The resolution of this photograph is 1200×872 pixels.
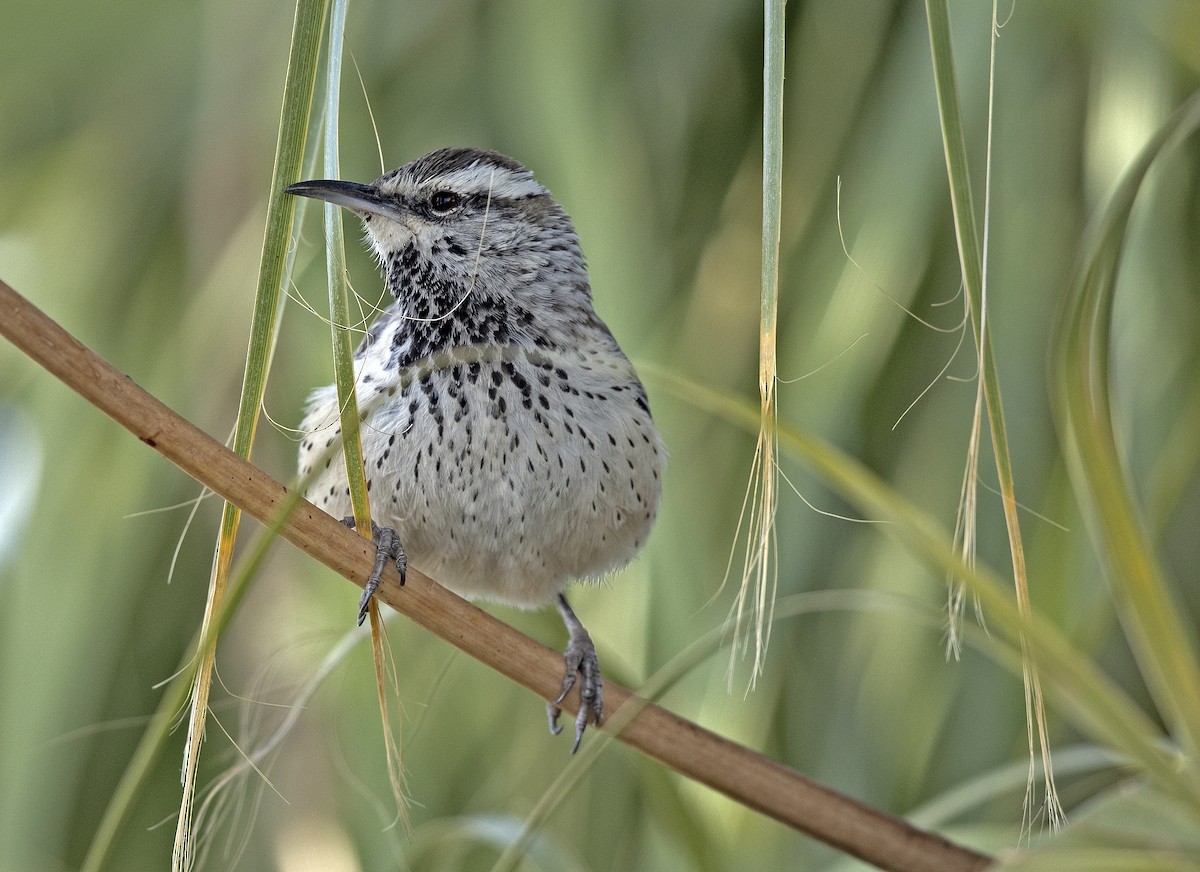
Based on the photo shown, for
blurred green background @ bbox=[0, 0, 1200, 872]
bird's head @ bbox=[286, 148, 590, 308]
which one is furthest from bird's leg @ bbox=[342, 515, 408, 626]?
blurred green background @ bbox=[0, 0, 1200, 872]

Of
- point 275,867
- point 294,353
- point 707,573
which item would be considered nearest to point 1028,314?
point 707,573

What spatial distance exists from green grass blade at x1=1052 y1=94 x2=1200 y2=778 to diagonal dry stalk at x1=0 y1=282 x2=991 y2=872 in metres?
0.24

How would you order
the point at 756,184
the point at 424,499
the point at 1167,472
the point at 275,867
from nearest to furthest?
the point at 1167,472, the point at 424,499, the point at 756,184, the point at 275,867

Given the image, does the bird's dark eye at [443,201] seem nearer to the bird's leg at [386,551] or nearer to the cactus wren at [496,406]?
the cactus wren at [496,406]

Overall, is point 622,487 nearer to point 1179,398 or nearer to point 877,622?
point 877,622

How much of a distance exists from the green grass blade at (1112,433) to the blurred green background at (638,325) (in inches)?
37.7

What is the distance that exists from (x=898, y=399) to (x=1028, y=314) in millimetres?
219

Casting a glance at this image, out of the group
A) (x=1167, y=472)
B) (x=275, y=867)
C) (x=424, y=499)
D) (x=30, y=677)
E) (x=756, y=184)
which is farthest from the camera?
(x=275, y=867)

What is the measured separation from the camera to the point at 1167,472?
125 centimetres

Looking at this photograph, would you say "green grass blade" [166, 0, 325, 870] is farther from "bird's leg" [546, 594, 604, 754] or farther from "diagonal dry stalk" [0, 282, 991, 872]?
"bird's leg" [546, 594, 604, 754]

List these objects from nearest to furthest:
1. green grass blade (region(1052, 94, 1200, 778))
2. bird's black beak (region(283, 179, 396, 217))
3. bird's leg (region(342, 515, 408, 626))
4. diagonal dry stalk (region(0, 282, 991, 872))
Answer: green grass blade (region(1052, 94, 1200, 778)), diagonal dry stalk (region(0, 282, 991, 872)), bird's leg (region(342, 515, 408, 626)), bird's black beak (region(283, 179, 396, 217))

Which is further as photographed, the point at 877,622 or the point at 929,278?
the point at 877,622

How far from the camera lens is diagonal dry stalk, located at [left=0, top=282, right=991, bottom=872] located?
0.76 meters

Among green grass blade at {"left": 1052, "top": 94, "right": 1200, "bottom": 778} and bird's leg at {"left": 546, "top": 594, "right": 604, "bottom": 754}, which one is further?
bird's leg at {"left": 546, "top": 594, "right": 604, "bottom": 754}
